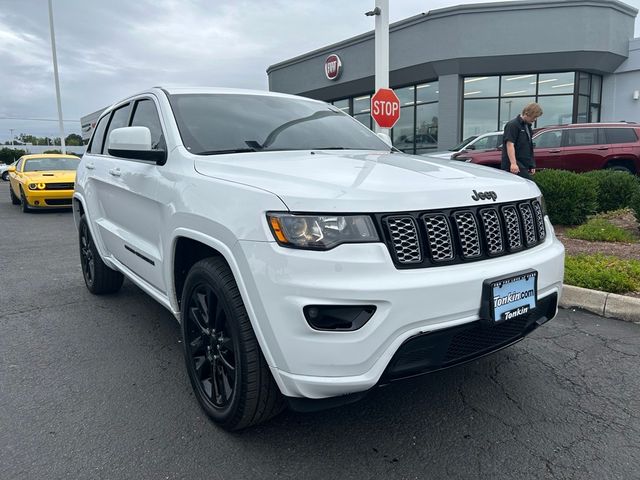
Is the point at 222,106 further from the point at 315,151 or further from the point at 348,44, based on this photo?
the point at 348,44

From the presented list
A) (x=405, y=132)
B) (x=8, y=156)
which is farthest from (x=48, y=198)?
(x=8, y=156)

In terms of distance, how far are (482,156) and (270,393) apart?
439 inches

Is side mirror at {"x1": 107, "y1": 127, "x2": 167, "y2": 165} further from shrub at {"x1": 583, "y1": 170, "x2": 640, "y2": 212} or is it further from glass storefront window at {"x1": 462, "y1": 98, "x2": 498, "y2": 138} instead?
glass storefront window at {"x1": 462, "y1": 98, "x2": 498, "y2": 138}

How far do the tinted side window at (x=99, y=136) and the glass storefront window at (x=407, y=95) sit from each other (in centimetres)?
1756

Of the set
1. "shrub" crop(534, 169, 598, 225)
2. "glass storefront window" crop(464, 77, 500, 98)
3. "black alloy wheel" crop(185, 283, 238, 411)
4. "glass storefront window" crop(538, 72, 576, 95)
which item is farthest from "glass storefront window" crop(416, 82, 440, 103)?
"black alloy wheel" crop(185, 283, 238, 411)

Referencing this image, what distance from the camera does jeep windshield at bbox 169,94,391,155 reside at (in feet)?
10.1

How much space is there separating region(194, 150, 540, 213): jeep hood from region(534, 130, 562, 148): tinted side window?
1060 centimetres

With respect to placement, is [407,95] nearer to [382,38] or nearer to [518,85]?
[518,85]

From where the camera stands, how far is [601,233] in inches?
256

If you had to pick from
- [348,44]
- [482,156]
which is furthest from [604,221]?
[348,44]

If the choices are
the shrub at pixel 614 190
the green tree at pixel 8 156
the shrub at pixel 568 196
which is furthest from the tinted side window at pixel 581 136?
the green tree at pixel 8 156

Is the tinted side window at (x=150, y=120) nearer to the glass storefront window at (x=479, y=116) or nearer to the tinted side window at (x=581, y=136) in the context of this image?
the tinted side window at (x=581, y=136)

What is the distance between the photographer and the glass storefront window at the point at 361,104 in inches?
890

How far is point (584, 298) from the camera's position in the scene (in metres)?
4.38
